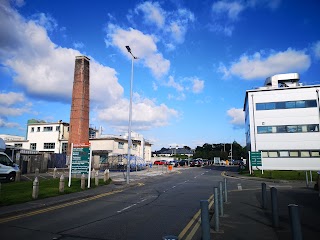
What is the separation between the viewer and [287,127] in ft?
129

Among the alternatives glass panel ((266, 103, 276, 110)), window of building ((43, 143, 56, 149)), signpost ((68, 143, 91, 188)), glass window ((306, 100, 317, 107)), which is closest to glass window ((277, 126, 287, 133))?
glass panel ((266, 103, 276, 110))


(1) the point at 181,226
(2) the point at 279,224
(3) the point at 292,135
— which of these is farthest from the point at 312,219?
(3) the point at 292,135

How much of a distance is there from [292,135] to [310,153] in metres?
3.38

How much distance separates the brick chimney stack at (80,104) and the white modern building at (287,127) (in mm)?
26786

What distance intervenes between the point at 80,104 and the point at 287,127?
3220 centimetres

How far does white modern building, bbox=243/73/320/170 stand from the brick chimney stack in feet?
87.9

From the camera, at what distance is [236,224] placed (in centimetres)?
815

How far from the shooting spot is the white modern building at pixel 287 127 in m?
38.0

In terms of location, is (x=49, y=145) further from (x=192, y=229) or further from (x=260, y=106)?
(x=192, y=229)

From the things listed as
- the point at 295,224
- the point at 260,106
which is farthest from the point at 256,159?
the point at 295,224

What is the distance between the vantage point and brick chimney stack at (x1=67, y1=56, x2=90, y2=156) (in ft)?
142

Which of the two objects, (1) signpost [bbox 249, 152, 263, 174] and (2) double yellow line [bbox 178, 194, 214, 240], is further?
(1) signpost [bbox 249, 152, 263, 174]

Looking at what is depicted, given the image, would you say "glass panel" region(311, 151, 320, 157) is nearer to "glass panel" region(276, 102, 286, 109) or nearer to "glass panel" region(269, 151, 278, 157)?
"glass panel" region(269, 151, 278, 157)

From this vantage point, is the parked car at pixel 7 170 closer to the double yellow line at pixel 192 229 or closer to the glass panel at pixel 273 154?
the double yellow line at pixel 192 229
